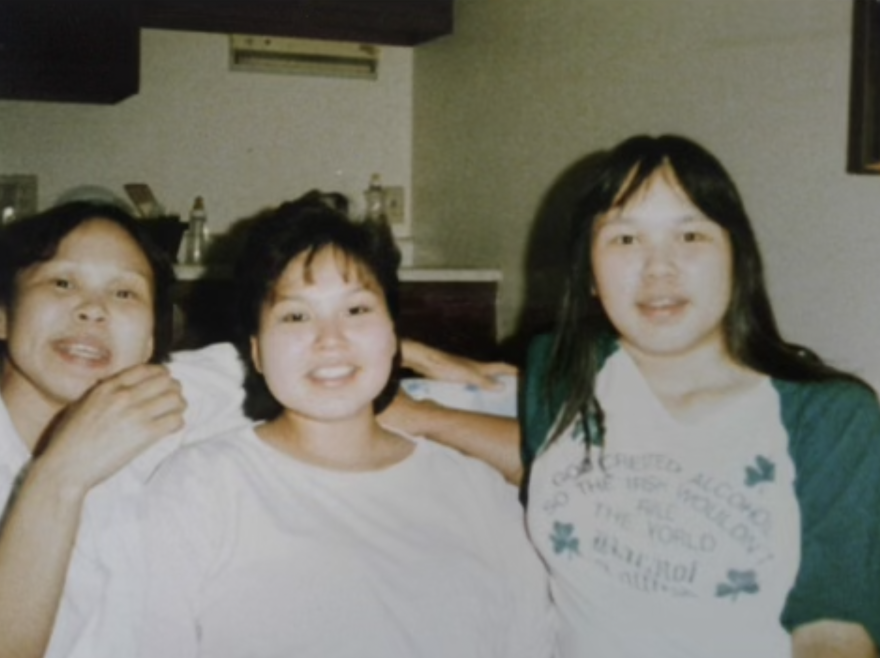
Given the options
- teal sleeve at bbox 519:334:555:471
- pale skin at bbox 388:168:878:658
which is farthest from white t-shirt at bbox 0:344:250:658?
pale skin at bbox 388:168:878:658

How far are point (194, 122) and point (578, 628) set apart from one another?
2309 millimetres

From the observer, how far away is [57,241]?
3.92 ft

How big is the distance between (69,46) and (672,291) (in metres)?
1.99

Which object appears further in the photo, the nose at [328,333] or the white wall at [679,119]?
the white wall at [679,119]

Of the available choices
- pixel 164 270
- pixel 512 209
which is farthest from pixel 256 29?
pixel 164 270

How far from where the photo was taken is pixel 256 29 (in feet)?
9.92

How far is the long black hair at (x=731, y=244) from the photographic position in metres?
1.15

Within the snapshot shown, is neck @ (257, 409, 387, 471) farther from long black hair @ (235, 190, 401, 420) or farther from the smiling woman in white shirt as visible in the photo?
long black hair @ (235, 190, 401, 420)

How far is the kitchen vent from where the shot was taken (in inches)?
122

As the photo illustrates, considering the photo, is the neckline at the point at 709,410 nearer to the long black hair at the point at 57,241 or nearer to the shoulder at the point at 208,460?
the shoulder at the point at 208,460

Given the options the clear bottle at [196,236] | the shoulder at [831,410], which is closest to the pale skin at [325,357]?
the shoulder at [831,410]

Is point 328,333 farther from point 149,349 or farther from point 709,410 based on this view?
point 709,410

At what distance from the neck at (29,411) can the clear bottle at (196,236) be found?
6.18ft

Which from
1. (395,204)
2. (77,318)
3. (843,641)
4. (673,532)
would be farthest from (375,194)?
(843,641)
